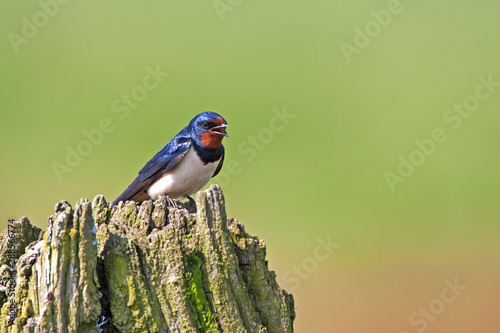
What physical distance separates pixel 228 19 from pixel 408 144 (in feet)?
25.6

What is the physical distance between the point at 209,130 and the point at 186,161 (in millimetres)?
400

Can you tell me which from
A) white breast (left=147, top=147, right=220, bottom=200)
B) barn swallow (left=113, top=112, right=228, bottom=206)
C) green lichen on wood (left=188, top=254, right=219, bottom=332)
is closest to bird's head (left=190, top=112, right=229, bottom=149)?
barn swallow (left=113, top=112, right=228, bottom=206)

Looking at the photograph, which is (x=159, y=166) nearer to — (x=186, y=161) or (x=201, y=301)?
(x=186, y=161)

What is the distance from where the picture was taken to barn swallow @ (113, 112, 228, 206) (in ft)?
24.1

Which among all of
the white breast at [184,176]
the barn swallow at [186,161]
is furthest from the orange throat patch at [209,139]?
the white breast at [184,176]

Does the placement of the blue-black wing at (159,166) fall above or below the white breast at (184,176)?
above

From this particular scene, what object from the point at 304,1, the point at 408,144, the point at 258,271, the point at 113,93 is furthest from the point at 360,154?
the point at 258,271

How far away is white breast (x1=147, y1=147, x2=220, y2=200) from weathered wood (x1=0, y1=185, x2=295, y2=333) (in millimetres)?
3284

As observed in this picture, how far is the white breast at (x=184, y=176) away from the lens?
7.36m

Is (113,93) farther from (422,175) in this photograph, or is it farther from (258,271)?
(258,271)

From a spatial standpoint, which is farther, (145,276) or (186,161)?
(186,161)

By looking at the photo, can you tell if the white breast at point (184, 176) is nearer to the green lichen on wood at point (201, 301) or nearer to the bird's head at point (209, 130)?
the bird's head at point (209, 130)

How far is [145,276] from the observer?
3543 millimetres

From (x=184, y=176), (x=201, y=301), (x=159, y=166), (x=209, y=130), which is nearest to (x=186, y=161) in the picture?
(x=184, y=176)
